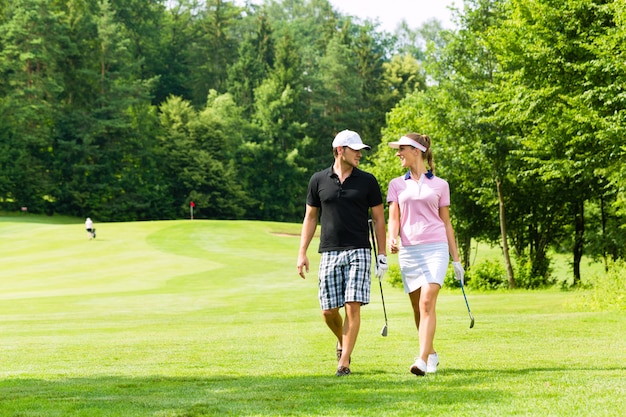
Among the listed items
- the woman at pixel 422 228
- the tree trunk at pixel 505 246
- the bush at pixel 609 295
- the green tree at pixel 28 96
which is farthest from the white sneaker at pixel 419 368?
the green tree at pixel 28 96

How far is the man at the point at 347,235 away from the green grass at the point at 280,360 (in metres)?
0.64

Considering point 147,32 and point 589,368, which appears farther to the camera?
point 147,32

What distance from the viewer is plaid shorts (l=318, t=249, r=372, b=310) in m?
8.26

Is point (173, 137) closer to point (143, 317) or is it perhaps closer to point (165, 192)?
point (165, 192)

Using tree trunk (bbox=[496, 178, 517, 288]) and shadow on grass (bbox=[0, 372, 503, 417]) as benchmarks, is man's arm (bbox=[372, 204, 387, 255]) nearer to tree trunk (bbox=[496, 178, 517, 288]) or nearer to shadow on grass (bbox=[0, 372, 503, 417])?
shadow on grass (bbox=[0, 372, 503, 417])

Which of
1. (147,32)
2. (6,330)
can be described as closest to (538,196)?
(6,330)

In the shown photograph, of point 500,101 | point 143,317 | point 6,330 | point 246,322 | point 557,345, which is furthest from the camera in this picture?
point 500,101

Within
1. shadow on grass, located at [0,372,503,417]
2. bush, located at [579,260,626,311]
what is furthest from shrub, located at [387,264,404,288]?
shadow on grass, located at [0,372,503,417]

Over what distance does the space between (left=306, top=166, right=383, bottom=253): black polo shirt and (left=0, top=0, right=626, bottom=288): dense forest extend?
14618 millimetres

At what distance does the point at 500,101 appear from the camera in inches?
1124

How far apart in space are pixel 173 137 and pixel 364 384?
77.5 metres

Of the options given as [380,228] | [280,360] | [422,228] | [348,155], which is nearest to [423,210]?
[422,228]

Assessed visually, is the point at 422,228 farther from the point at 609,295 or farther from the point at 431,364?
the point at 609,295

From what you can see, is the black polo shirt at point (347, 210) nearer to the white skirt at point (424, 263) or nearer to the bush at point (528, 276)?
the white skirt at point (424, 263)
